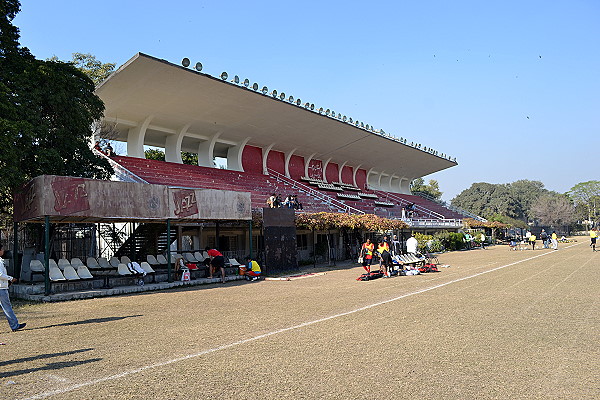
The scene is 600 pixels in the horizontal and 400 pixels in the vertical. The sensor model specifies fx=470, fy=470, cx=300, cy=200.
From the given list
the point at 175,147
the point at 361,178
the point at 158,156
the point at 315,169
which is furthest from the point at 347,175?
the point at 175,147

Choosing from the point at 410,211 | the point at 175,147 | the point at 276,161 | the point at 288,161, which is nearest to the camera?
the point at 175,147

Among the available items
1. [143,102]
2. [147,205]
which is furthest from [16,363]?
[143,102]

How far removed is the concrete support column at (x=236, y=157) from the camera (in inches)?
1471

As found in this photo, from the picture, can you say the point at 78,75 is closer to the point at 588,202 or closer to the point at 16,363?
the point at 16,363

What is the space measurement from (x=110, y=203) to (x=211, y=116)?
17441mm

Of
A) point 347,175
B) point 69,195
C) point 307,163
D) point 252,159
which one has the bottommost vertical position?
point 69,195

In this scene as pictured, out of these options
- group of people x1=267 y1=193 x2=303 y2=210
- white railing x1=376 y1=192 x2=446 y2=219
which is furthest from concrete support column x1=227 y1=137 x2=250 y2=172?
white railing x1=376 y1=192 x2=446 y2=219

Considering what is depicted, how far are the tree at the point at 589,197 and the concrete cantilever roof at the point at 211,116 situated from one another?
3079 inches

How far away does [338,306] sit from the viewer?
34.3ft

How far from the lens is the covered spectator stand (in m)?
13.8

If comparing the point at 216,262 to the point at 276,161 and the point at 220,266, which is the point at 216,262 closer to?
the point at 220,266

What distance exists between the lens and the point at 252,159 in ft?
129

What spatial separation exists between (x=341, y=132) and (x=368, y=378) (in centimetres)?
3793

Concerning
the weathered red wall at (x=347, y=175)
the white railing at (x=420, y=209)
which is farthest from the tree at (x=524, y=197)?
the weathered red wall at (x=347, y=175)
